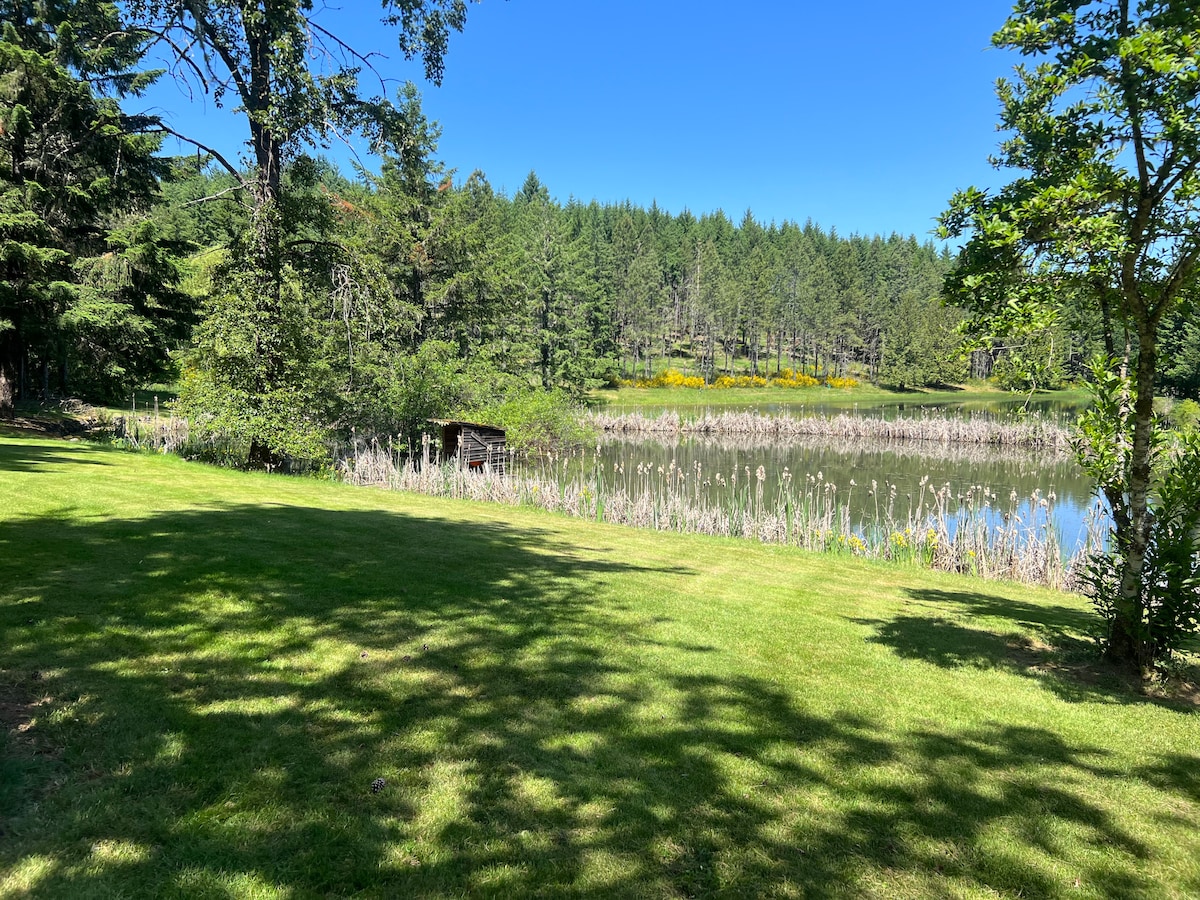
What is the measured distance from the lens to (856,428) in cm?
3719

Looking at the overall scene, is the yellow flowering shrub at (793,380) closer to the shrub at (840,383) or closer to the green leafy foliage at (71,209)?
the shrub at (840,383)

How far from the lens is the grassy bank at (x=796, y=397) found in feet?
193

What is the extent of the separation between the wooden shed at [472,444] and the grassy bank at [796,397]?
100 ft

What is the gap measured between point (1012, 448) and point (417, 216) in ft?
97.4

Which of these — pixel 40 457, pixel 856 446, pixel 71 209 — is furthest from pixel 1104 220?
pixel 856 446

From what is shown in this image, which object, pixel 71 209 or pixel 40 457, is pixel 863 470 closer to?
pixel 40 457

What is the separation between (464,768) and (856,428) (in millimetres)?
37314

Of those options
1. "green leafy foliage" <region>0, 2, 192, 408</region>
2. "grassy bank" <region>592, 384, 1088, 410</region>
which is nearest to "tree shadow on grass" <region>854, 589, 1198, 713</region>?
"green leafy foliage" <region>0, 2, 192, 408</region>

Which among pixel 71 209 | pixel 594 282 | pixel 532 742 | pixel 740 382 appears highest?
pixel 594 282

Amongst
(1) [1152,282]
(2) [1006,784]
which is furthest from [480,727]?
(1) [1152,282]

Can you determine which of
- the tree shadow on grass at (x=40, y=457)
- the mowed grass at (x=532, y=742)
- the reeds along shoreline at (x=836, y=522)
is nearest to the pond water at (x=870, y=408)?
the reeds along shoreline at (x=836, y=522)

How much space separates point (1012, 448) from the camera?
1248 inches

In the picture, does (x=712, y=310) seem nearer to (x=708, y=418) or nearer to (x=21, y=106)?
(x=708, y=418)

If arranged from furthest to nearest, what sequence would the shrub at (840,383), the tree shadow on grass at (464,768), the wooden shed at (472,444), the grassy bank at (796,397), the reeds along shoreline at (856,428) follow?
the shrub at (840,383), the grassy bank at (796,397), the reeds along shoreline at (856,428), the wooden shed at (472,444), the tree shadow on grass at (464,768)
